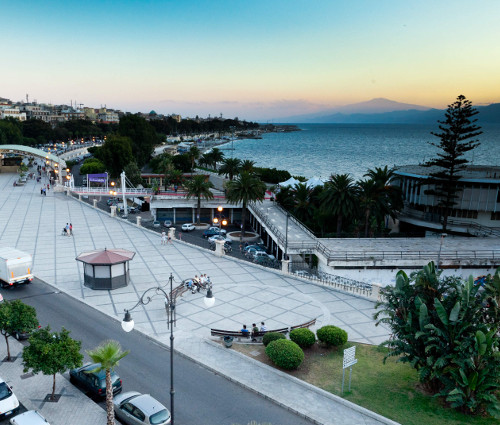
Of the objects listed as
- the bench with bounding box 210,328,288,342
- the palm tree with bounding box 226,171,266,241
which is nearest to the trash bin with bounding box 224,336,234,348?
the bench with bounding box 210,328,288,342

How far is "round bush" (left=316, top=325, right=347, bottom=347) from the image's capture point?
57.4 ft

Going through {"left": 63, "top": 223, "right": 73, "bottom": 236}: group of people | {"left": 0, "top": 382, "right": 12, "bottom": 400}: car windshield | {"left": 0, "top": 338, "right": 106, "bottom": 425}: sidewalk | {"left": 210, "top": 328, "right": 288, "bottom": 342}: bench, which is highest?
{"left": 63, "top": 223, "right": 73, "bottom": 236}: group of people

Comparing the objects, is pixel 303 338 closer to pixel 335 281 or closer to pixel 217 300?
pixel 217 300

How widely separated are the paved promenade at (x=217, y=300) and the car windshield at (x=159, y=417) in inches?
138

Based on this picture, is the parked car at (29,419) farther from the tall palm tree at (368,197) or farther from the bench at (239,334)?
the tall palm tree at (368,197)

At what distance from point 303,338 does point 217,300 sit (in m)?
7.05

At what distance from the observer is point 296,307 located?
22391 millimetres

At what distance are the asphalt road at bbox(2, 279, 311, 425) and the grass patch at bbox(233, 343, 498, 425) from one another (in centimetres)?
233

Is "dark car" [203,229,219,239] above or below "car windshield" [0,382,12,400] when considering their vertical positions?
below

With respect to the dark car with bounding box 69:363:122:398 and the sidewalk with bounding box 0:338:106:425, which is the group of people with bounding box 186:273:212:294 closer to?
the dark car with bounding box 69:363:122:398

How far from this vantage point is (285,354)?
15.8 m

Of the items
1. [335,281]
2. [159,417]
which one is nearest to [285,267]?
[335,281]

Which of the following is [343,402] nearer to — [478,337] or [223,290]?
[478,337]

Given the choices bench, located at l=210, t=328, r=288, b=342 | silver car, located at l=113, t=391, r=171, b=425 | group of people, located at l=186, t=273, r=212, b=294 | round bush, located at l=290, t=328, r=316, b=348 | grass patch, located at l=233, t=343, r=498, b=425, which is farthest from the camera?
group of people, located at l=186, t=273, r=212, b=294
